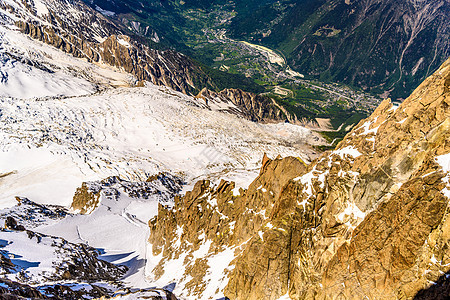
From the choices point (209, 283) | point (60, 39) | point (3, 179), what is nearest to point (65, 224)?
point (3, 179)

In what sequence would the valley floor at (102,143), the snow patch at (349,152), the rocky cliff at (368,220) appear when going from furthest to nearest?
1. the valley floor at (102,143)
2. the snow patch at (349,152)
3. the rocky cliff at (368,220)

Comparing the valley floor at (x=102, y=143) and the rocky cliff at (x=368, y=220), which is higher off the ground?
the rocky cliff at (x=368, y=220)

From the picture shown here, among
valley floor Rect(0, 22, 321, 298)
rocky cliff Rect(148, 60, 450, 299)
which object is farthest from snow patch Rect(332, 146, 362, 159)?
valley floor Rect(0, 22, 321, 298)

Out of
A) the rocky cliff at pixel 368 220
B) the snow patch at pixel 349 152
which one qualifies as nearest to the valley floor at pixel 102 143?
the rocky cliff at pixel 368 220

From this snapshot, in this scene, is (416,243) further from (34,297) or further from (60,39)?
(60,39)

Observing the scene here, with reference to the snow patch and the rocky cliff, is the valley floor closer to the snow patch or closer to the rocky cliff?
the rocky cliff

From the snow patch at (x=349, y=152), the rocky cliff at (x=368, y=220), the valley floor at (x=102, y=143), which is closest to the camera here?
the rocky cliff at (x=368, y=220)

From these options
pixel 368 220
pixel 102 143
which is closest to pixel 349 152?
pixel 368 220

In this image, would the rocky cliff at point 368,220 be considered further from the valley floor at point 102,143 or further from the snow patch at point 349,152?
the valley floor at point 102,143

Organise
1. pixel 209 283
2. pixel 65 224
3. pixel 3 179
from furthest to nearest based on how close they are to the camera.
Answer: pixel 3 179, pixel 65 224, pixel 209 283
